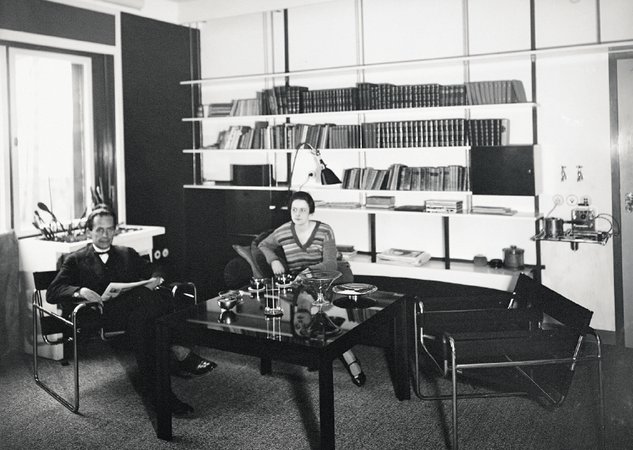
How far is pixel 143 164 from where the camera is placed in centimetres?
629

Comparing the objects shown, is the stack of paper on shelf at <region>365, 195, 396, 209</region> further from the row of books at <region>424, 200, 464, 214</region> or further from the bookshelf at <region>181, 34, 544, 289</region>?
the row of books at <region>424, 200, 464, 214</region>

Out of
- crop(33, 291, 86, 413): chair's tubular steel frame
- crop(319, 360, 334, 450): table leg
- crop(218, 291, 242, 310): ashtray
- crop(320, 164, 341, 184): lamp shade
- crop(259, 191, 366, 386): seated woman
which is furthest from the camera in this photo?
crop(259, 191, 366, 386): seated woman

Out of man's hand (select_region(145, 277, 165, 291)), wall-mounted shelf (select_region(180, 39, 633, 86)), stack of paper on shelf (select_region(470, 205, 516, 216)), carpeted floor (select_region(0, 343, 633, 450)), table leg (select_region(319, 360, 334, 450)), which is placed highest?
wall-mounted shelf (select_region(180, 39, 633, 86))

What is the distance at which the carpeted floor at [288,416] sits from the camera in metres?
3.43

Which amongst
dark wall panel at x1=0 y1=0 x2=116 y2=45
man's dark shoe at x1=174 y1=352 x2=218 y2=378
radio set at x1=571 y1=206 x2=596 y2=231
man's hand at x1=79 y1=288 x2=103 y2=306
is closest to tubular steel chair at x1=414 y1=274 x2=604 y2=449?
radio set at x1=571 y1=206 x2=596 y2=231

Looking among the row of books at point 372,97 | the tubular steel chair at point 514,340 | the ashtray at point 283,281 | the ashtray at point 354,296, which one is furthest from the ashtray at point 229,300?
the row of books at point 372,97

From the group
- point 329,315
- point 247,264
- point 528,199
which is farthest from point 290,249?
point 528,199

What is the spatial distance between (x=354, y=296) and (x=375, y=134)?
2.32m

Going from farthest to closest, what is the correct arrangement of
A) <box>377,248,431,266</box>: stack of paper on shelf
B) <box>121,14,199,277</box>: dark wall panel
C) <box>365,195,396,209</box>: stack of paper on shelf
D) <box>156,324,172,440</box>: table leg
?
<box>121,14,199,277</box>: dark wall panel → <box>365,195,396,209</box>: stack of paper on shelf → <box>377,248,431,266</box>: stack of paper on shelf → <box>156,324,172,440</box>: table leg

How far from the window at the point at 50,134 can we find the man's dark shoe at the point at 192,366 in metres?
1.95

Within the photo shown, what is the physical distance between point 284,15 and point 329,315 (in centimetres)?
393

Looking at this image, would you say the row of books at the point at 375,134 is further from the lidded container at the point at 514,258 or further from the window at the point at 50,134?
the window at the point at 50,134

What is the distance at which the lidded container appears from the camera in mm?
5355

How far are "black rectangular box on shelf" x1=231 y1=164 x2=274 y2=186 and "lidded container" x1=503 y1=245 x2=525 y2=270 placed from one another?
2394 millimetres
